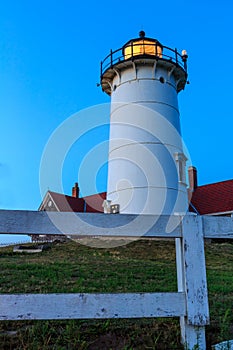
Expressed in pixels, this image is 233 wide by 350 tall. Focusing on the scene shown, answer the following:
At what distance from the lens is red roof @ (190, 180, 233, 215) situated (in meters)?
22.6

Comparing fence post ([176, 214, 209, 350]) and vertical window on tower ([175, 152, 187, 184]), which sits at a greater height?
vertical window on tower ([175, 152, 187, 184])

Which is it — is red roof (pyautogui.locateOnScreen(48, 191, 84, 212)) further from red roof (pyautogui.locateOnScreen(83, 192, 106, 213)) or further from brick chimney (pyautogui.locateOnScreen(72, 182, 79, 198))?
brick chimney (pyautogui.locateOnScreen(72, 182, 79, 198))

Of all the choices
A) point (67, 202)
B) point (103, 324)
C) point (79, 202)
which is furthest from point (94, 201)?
point (103, 324)

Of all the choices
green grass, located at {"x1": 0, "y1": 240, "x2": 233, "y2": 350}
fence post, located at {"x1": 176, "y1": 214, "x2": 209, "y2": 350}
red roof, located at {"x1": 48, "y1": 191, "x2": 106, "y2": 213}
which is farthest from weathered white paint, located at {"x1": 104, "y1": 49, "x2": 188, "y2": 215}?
fence post, located at {"x1": 176, "y1": 214, "x2": 209, "y2": 350}

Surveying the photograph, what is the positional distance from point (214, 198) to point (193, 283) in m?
21.9

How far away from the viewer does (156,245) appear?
14258 mm

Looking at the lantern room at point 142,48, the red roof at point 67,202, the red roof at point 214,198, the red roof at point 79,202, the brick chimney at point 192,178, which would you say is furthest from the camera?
the brick chimney at point 192,178

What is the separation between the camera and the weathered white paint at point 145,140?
51.1ft

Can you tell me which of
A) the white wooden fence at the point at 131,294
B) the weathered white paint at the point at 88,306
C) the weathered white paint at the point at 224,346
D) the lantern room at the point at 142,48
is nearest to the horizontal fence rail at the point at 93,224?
the white wooden fence at the point at 131,294

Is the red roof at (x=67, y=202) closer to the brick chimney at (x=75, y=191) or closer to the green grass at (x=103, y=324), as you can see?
the brick chimney at (x=75, y=191)

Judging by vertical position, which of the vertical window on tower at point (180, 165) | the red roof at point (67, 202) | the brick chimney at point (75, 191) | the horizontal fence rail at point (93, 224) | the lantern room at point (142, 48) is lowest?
the horizontal fence rail at point (93, 224)

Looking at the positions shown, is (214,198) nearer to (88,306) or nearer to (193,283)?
(193,283)

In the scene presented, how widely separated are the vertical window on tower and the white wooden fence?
44.6 ft

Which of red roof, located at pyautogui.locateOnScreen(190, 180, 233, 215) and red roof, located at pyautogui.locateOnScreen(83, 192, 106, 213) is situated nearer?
red roof, located at pyautogui.locateOnScreen(190, 180, 233, 215)
